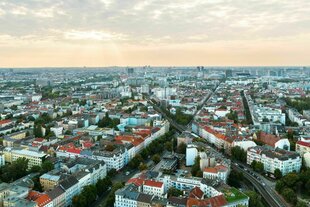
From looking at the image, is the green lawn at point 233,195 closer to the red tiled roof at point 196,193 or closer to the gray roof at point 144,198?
the red tiled roof at point 196,193

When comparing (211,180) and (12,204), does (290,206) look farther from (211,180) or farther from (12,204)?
(12,204)

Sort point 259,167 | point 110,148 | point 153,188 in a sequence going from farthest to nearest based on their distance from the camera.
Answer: point 110,148 → point 259,167 → point 153,188

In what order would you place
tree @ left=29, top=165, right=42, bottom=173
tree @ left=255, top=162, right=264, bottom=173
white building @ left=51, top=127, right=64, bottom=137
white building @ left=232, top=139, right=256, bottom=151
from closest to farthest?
tree @ left=29, top=165, right=42, bottom=173, tree @ left=255, top=162, right=264, bottom=173, white building @ left=232, top=139, right=256, bottom=151, white building @ left=51, top=127, right=64, bottom=137

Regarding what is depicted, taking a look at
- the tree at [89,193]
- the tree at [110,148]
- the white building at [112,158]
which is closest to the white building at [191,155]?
the white building at [112,158]

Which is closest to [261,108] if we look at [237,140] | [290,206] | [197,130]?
[197,130]

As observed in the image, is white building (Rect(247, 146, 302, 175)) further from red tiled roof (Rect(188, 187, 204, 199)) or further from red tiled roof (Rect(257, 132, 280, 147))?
red tiled roof (Rect(188, 187, 204, 199))

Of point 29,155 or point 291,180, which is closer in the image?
point 291,180

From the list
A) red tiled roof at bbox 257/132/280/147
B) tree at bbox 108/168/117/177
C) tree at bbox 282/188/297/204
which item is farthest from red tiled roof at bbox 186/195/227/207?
red tiled roof at bbox 257/132/280/147

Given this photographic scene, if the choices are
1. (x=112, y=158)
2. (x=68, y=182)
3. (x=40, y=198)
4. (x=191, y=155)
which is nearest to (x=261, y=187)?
(x=191, y=155)

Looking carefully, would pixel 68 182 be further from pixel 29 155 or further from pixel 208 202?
pixel 208 202
